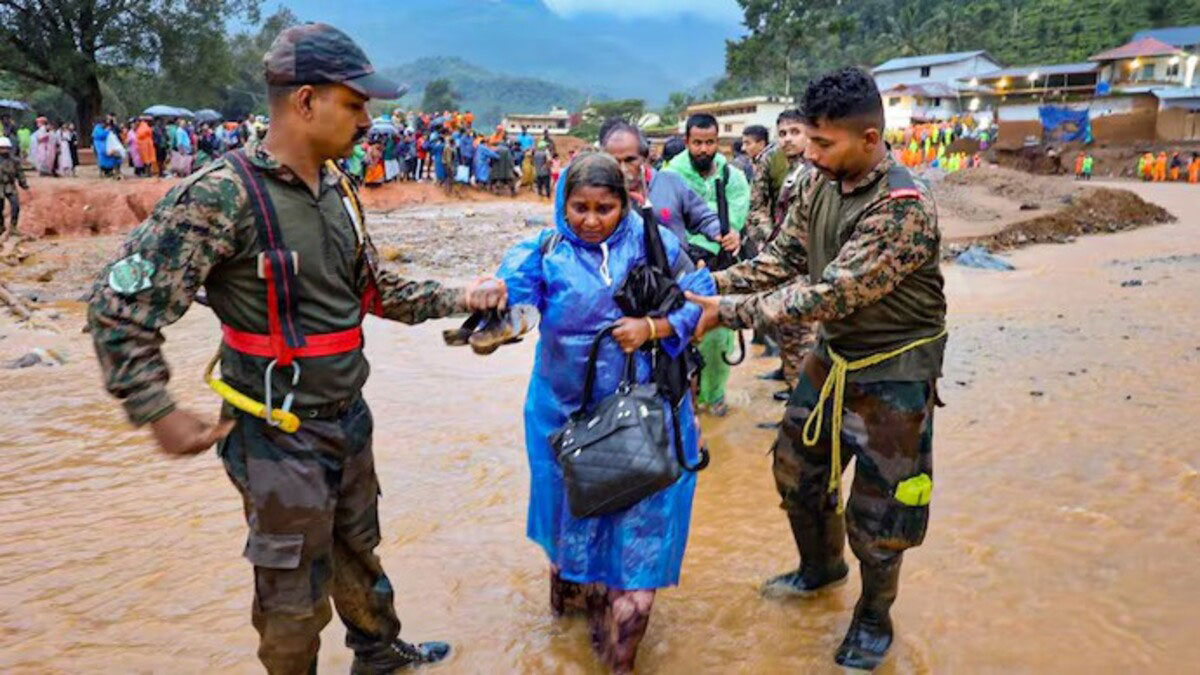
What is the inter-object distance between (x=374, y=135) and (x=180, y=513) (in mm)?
22036

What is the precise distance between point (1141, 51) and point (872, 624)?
5918cm

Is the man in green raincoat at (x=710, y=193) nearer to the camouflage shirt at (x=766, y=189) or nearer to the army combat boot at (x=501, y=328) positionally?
the camouflage shirt at (x=766, y=189)

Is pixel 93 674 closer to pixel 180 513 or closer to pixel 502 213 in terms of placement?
pixel 180 513

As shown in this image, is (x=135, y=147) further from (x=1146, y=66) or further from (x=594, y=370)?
(x=1146, y=66)

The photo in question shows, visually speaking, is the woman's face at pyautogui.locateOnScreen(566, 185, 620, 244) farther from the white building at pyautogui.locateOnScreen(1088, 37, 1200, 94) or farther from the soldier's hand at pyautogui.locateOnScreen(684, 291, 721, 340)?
the white building at pyautogui.locateOnScreen(1088, 37, 1200, 94)

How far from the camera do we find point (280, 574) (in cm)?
238

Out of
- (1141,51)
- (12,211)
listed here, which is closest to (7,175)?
(12,211)

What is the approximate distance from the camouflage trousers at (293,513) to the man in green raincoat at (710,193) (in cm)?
359

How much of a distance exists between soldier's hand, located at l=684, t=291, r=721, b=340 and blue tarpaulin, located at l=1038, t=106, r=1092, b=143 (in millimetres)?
40458

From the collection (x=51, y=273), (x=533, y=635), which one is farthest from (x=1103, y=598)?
(x=51, y=273)

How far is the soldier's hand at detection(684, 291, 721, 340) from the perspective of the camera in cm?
302

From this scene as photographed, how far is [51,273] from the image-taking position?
12.3 metres

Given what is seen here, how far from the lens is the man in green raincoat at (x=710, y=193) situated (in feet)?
18.9

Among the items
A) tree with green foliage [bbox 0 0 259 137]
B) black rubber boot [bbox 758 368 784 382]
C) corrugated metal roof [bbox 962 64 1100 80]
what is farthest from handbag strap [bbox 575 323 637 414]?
corrugated metal roof [bbox 962 64 1100 80]
